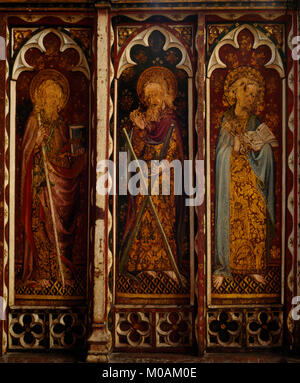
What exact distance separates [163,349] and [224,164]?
2.14m

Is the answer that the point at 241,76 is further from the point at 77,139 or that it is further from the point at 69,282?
the point at 69,282

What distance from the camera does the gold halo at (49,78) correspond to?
186 inches

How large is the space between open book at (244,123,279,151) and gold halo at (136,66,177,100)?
962 millimetres

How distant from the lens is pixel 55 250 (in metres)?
4.66

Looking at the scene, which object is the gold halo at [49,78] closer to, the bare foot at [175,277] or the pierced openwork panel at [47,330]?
the bare foot at [175,277]

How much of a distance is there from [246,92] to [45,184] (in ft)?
8.14

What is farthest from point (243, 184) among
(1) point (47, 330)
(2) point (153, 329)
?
(1) point (47, 330)

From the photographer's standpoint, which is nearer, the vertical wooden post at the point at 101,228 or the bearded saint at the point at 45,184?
the vertical wooden post at the point at 101,228

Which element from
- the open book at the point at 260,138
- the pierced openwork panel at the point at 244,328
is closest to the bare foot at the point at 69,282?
the pierced openwork panel at the point at 244,328

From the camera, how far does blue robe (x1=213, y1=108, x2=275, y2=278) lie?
462 cm

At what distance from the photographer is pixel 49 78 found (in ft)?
15.5

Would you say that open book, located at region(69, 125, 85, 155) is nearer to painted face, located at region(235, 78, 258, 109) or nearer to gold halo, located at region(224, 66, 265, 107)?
gold halo, located at region(224, 66, 265, 107)

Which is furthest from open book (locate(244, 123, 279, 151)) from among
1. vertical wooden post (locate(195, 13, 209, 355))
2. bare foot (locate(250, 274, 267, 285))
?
bare foot (locate(250, 274, 267, 285))
